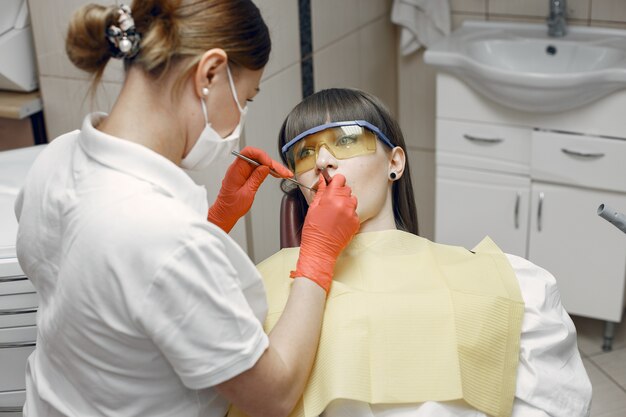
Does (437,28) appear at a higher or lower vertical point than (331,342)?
higher

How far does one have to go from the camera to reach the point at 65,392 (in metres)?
1.44

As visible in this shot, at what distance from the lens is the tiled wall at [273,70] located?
8.05ft

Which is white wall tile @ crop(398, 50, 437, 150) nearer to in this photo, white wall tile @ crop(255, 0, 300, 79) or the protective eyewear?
white wall tile @ crop(255, 0, 300, 79)

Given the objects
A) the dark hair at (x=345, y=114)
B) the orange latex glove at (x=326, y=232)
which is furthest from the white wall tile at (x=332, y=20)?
the orange latex glove at (x=326, y=232)

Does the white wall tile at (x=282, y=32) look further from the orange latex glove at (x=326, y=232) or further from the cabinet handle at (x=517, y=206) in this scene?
the orange latex glove at (x=326, y=232)

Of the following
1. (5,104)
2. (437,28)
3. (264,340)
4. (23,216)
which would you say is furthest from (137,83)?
(437,28)

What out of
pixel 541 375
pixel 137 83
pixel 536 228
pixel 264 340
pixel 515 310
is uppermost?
pixel 137 83

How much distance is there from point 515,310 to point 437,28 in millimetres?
1944

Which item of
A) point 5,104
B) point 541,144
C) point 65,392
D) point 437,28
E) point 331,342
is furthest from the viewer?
point 437,28

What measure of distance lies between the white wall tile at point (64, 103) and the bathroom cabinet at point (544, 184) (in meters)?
1.27

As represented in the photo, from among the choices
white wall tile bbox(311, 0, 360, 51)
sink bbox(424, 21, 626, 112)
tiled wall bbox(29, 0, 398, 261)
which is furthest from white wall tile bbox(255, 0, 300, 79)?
sink bbox(424, 21, 626, 112)

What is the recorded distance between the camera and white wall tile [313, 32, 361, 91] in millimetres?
3033

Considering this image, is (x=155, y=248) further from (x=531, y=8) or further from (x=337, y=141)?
(x=531, y=8)

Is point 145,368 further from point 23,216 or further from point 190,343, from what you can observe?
point 23,216
